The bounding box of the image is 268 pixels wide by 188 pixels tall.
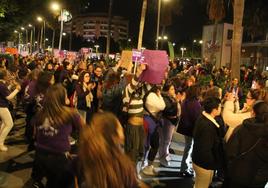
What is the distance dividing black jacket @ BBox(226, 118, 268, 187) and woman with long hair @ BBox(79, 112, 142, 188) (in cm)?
219

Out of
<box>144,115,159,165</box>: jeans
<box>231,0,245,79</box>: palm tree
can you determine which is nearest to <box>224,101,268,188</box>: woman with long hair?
<box>144,115,159,165</box>: jeans

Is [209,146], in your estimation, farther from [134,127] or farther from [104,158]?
[104,158]

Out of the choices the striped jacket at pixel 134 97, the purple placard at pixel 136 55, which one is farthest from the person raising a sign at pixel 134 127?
the purple placard at pixel 136 55

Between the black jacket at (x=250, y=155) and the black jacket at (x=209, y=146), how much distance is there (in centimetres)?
67

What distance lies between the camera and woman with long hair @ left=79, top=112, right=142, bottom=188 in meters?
2.88

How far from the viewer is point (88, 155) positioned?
9.73 feet

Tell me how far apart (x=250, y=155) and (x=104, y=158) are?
7.82 feet

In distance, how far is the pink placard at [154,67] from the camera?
727cm

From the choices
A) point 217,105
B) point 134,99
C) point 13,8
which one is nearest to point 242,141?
point 217,105

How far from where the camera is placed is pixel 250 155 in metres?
4.71

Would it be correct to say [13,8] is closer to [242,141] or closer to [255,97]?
[255,97]

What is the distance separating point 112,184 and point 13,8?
21069 millimetres

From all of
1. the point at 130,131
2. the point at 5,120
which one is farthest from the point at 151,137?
the point at 5,120

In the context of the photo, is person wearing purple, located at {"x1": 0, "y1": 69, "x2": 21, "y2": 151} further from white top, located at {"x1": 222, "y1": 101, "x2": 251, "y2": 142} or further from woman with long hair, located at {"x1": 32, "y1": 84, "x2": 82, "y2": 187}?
white top, located at {"x1": 222, "y1": 101, "x2": 251, "y2": 142}
